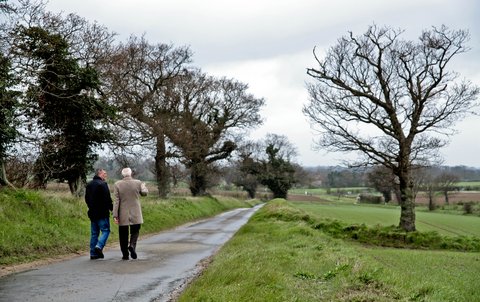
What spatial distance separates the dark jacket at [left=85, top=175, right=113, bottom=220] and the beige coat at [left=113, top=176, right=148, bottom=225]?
352 mm

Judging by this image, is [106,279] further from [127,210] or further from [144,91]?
[144,91]

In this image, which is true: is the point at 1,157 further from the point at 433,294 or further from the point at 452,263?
the point at 452,263

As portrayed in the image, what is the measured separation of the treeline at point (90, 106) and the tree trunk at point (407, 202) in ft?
54.7

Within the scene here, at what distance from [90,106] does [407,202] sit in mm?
19211

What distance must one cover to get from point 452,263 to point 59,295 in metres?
14.5

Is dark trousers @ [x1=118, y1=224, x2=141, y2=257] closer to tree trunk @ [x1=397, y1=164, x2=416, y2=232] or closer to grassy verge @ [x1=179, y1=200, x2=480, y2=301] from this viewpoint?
grassy verge @ [x1=179, y1=200, x2=480, y2=301]

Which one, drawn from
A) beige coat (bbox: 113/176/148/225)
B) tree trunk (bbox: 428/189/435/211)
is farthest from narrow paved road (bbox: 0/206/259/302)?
tree trunk (bbox: 428/189/435/211)

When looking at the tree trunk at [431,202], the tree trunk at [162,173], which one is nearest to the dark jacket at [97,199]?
the tree trunk at [162,173]

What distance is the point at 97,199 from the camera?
11.3 m

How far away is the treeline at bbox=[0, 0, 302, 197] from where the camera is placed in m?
17.7

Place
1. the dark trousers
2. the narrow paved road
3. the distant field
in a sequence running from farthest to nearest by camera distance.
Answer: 1. the distant field
2. the dark trousers
3. the narrow paved road

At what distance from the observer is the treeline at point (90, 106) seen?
17.7m

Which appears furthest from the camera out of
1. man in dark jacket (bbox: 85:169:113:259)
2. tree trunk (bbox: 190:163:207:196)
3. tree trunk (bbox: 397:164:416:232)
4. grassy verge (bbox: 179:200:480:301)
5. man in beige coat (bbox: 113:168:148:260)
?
tree trunk (bbox: 190:163:207:196)

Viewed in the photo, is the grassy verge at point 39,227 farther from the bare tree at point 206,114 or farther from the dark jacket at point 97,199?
the bare tree at point 206,114
